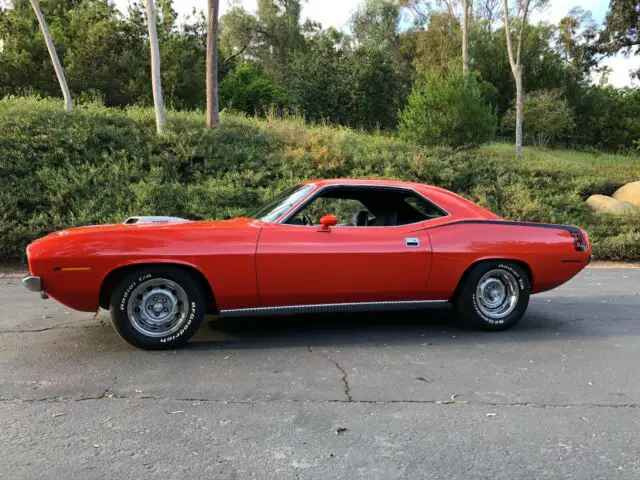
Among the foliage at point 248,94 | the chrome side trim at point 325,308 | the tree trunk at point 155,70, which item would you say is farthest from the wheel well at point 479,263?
the foliage at point 248,94

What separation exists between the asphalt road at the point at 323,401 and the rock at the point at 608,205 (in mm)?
9483

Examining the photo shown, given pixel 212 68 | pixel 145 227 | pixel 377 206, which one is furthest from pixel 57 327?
pixel 212 68

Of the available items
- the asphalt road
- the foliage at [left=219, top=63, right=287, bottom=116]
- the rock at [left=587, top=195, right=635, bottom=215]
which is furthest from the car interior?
the foliage at [left=219, top=63, right=287, bottom=116]

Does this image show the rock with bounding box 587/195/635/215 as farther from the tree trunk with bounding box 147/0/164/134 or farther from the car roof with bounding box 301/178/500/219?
the tree trunk with bounding box 147/0/164/134

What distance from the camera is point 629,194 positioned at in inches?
597

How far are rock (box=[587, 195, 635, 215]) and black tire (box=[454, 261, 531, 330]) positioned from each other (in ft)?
32.8

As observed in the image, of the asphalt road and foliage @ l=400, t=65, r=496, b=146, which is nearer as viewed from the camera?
the asphalt road

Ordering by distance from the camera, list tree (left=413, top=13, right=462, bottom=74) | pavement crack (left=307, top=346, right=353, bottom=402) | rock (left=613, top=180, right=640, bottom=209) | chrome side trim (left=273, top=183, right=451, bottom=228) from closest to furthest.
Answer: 1. pavement crack (left=307, top=346, right=353, bottom=402)
2. chrome side trim (left=273, top=183, right=451, bottom=228)
3. rock (left=613, top=180, right=640, bottom=209)
4. tree (left=413, top=13, right=462, bottom=74)

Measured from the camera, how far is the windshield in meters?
4.82

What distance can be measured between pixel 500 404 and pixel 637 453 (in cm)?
81

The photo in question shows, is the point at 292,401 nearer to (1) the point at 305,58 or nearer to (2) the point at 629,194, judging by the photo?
(2) the point at 629,194

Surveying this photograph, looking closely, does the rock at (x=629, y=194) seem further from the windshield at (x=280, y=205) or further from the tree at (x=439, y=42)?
the tree at (x=439, y=42)

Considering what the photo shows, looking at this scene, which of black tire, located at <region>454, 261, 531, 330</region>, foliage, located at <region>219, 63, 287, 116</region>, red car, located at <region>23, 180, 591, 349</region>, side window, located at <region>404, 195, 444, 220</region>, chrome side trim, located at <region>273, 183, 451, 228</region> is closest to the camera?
red car, located at <region>23, 180, 591, 349</region>

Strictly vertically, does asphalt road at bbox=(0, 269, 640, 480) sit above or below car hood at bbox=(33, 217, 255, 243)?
below
